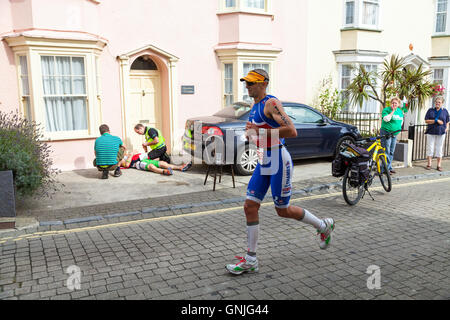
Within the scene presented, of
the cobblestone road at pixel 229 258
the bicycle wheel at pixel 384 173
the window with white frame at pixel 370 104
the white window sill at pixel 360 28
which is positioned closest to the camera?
the cobblestone road at pixel 229 258

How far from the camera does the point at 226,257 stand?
16.3 feet

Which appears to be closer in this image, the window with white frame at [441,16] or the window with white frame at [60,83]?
the window with white frame at [60,83]

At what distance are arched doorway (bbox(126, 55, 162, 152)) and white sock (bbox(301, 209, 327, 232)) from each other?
802 centimetres

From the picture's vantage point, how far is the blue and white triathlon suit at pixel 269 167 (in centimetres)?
440

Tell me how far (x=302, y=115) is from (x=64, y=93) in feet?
20.4


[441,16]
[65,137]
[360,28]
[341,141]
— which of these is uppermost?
[441,16]

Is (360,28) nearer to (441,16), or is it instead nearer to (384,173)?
(441,16)

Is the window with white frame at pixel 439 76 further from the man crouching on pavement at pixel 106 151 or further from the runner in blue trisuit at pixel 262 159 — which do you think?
the runner in blue trisuit at pixel 262 159

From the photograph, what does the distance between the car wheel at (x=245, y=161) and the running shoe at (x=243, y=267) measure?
5.31 m

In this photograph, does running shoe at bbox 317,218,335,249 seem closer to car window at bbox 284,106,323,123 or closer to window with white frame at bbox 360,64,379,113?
car window at bbox 284,106,323,123

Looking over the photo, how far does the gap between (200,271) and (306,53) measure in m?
11.9

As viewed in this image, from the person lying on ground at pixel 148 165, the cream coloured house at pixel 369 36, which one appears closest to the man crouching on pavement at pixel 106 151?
the person lying on ground at pixel 148 165

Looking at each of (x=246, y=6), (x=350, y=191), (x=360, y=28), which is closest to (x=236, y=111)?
(x=350, y=191)
